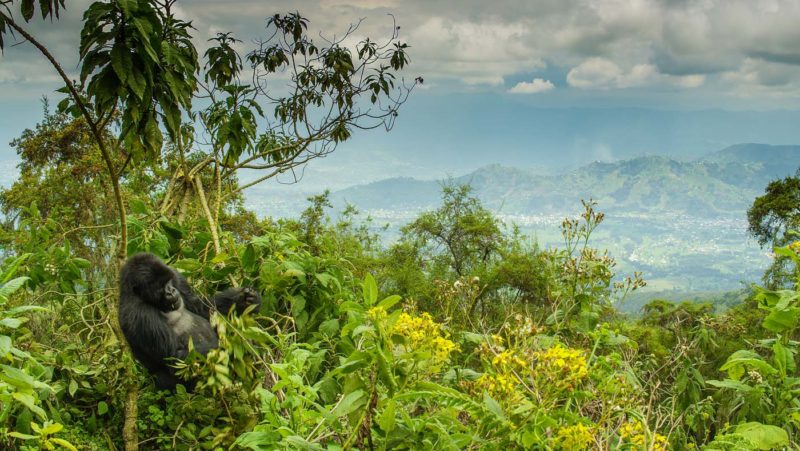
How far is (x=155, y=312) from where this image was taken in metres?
3.63

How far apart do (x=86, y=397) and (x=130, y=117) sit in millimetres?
1803

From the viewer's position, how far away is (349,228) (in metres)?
20.8

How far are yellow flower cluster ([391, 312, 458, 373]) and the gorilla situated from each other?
6.07 feet

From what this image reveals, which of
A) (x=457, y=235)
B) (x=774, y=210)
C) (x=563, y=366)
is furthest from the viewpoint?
(x=457, y=235)

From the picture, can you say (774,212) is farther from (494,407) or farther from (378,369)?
(378,369)

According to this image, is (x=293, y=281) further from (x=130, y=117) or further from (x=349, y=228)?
(x=349, y=228)

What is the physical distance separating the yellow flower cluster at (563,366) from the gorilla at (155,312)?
2.11 meters

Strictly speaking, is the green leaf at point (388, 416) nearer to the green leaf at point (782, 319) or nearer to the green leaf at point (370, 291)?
the green leaf at point (370, 291)

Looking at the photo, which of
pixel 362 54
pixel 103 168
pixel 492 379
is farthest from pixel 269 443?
pixel 103 168

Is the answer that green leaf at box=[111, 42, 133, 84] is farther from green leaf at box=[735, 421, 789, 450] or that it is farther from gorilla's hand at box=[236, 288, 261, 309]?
green leaf at box=[735, 421, 789, 450]

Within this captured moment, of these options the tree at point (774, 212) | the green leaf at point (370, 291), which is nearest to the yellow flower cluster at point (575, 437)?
the green leaf at point (370, 291)

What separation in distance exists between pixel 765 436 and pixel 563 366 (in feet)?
3.42

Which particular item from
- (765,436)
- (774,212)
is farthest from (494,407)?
(774,212)

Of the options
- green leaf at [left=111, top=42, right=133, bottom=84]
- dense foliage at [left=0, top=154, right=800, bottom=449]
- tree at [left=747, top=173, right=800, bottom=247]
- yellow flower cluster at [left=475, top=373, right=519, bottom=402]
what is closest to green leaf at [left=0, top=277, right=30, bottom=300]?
dense foliage at [left=0, top=154, right=800, bottom=449]
